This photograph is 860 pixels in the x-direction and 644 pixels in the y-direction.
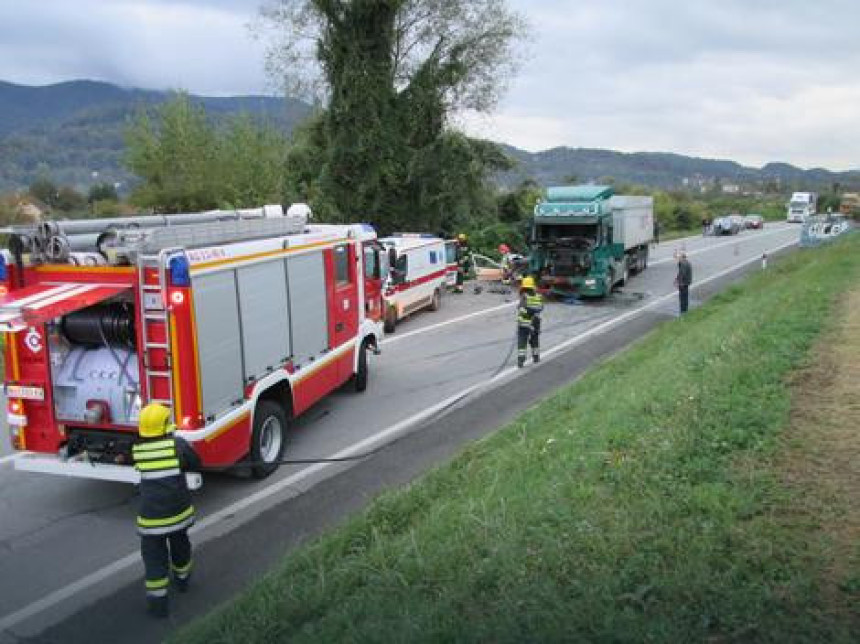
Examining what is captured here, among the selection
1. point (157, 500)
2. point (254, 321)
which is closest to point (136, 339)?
point (254, 321)

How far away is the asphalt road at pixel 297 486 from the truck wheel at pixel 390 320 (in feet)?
1.43

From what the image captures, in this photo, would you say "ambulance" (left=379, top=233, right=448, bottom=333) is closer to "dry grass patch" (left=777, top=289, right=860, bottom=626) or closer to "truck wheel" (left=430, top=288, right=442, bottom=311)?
"truck wheel" (left=430, top=288, right=442, bottom=311)

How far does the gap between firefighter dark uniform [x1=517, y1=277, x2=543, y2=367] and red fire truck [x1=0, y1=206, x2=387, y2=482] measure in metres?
6.28

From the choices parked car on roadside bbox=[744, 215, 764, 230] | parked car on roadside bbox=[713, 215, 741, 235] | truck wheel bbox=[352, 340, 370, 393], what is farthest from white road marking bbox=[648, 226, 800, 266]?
truck wheel bbox=[352, 340, 370, 393]

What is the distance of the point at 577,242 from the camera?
23188 millimetres

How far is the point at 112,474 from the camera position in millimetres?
7297

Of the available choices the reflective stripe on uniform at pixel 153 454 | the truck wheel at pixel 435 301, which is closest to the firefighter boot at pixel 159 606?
the reflective stripe on uniform at pixel 153 454

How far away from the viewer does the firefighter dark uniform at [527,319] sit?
14.2 meters

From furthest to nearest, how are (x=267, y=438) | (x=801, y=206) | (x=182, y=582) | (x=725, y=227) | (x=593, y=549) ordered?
(x=801, y=206) < (x=725, y=227) < (x=267, y=438) < (x=182, y=582) < (x=593, y=549)

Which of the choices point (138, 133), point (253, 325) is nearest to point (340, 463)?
point (253, 325)

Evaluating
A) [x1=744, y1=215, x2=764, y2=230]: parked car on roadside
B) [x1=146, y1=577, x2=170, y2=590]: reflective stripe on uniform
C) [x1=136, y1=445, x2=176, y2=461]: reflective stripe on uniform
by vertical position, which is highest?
[x1=744, y1=215, x2=764, y2=230]: parked car on roadside

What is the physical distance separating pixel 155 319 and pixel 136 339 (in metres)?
0.46

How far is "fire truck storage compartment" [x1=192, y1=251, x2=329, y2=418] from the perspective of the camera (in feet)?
24.4

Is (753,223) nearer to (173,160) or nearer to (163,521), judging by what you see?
(173,160)
